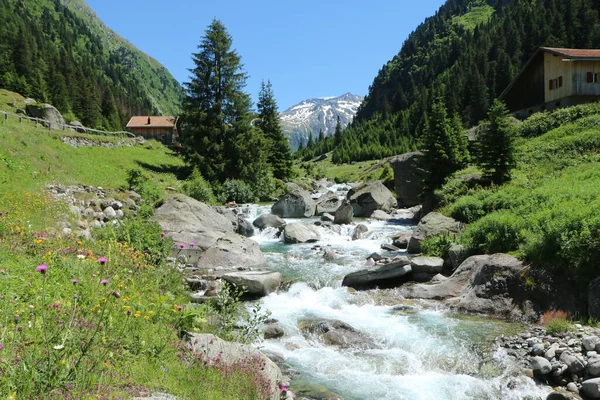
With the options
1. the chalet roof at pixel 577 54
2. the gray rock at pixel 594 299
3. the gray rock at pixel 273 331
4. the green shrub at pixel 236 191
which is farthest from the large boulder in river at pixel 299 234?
the chalet roof at pixel 577 54

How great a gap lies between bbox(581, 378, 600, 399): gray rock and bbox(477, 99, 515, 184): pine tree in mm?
18392

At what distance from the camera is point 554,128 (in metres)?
34.0

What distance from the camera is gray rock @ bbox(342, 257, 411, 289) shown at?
49.4 ft

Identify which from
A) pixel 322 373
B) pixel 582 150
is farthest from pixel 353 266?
pixel 582 150

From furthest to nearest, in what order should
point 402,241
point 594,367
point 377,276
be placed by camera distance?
point 402,241, point 377,276, point 594,367

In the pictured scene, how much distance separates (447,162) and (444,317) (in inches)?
759

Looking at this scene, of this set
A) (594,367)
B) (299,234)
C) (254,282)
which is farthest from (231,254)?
(594,367)

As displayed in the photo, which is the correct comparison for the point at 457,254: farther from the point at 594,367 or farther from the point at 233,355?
the point at 233,355

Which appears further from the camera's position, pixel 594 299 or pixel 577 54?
pixel 577 54

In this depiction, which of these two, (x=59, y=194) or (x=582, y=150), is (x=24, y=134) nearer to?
(x=59, y=194)

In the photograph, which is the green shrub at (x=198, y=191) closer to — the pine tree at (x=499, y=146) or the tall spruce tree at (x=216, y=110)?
the tall spruce tree at (x=216, y=110)

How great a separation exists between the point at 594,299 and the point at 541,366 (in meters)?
3.19

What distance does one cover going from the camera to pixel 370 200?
3309cm

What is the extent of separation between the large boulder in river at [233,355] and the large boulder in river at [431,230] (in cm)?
1382
